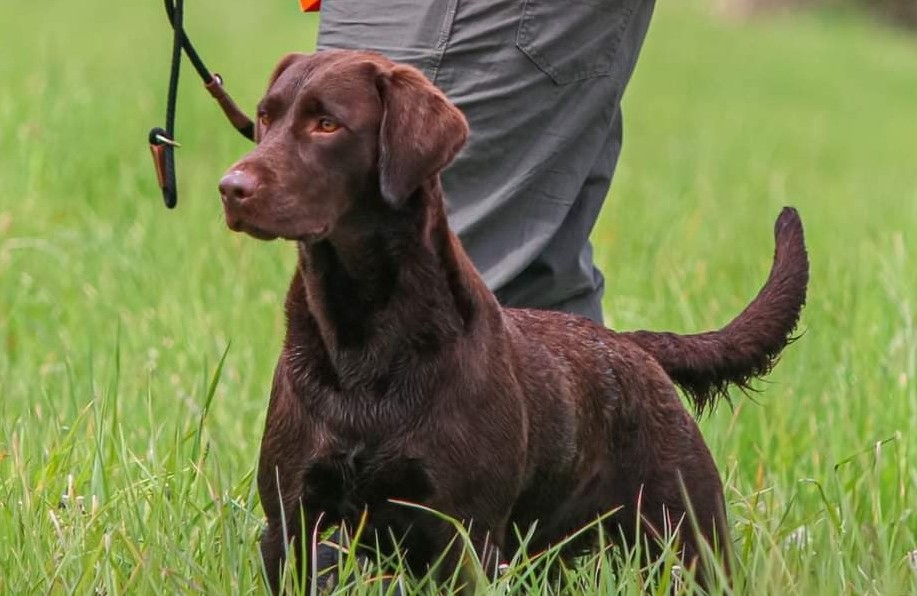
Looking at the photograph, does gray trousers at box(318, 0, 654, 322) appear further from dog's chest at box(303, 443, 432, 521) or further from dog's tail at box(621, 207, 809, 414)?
dog's chest at box(303, 443, 432, 521)

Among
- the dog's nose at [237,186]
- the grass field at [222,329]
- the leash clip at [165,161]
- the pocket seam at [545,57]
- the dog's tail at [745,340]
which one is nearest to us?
the dog's nose at [237,186]

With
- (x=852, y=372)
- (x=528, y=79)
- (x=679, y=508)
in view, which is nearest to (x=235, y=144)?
(x=852, y=372)

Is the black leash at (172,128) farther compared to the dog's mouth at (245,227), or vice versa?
the black leash at (172,128)

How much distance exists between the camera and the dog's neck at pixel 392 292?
296cm

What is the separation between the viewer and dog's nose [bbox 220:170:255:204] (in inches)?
108

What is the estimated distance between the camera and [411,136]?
114 inches

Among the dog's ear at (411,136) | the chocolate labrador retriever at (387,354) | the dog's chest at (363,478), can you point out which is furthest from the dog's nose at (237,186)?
the dog's chest at (363,478)

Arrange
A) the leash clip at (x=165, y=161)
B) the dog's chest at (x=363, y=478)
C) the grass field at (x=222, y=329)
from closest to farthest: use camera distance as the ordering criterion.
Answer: the dog's chest at (x=363, y=478) < the grass field at (x=222, y=329) < the leash clip at (x=165, y=161)

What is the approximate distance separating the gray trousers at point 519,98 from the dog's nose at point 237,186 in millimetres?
942

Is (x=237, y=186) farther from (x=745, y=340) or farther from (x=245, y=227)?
(x=745, y=340)

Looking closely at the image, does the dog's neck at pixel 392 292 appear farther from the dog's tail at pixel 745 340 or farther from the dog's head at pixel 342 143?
the dog's tail at pixel 745 340

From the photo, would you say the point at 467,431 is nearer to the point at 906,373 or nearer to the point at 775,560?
the point at 775,560

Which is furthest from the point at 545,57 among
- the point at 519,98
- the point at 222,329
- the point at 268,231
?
the point at 222,329

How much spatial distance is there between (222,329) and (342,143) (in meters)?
2.49
